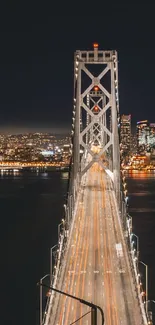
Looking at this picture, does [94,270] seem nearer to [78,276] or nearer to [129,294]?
[78,276]

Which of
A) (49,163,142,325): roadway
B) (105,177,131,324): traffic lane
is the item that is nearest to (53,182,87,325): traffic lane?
(49,163,142,325): roadway

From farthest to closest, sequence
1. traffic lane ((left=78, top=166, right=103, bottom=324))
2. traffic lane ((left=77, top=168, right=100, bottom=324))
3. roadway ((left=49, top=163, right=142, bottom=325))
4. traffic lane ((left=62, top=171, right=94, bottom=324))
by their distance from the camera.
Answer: traffic lane ((left=78, top=166, right=103, bottom=324)), traffic lane ((left=77, top=168, right=100, bottom=324)), traffic lane ((left=62, top=171, right=94, bottom=324)), roadway ((left=49, top=163, right=142, bottom=325))

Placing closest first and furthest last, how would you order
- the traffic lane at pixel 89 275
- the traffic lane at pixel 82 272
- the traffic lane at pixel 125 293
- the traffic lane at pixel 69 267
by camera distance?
the traffic lane at pixel 125 293 → the traffic lane at pixel 69 267 → the traffic lane at pixel 82 272 → the traffic lane at pixel 89 275

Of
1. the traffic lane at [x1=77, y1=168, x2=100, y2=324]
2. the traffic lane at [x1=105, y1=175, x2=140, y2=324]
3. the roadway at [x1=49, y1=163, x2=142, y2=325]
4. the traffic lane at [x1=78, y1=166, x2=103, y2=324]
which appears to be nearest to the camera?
the traffic lane at [x1=105, y1=175, x2=140, y2=324]

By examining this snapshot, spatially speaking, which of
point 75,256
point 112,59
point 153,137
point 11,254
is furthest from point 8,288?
point 153,137

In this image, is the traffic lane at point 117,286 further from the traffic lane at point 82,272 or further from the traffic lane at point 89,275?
the traffic lane at point 82,272

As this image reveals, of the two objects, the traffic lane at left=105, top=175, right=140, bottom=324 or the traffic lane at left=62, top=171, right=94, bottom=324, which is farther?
the traffic lane at left=62, top=171, right=94, bottom=324

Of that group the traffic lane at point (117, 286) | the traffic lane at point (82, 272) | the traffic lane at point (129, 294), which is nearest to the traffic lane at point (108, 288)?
the traffic lane at point (117, 286)

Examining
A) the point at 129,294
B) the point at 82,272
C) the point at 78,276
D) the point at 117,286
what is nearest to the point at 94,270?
the point at 82,272

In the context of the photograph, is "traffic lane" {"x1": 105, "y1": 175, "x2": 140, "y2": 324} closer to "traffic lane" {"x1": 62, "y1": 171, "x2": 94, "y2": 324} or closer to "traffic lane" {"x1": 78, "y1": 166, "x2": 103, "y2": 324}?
"traffic lane" {"x1": 78, "y1": 166, "x2": 103, "y2": 324}
